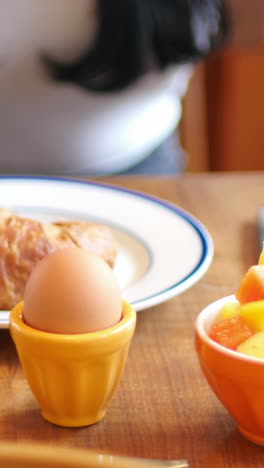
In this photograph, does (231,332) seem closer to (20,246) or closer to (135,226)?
(20,246)

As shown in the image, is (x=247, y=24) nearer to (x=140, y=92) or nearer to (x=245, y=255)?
(x=140, y=92)

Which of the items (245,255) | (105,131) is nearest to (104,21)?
(105,131)

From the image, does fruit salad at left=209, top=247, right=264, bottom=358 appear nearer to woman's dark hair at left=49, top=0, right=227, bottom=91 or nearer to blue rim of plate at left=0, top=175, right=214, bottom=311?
blue rim of plate at left=0, top=175, right=214, bottom=311

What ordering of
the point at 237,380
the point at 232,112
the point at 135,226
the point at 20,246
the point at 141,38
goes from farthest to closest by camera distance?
the point at 232,112
the point at 141,38
the point at 135,226
the point at 20,246
the point at 237,380

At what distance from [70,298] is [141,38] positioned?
0.86 metres

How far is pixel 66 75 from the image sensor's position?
47.7 inches

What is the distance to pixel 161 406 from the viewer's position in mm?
440

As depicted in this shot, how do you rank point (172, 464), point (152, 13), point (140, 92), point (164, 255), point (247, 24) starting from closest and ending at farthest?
1. point (172, 464)
2. point (164, 255)
3. point (152, 13)
4. point (140, 92)
5. point (247, 24)

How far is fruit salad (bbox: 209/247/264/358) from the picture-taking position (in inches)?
14.9

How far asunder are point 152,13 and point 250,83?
1.17 meters

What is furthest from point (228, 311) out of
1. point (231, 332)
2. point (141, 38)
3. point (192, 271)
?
point (141, 38)

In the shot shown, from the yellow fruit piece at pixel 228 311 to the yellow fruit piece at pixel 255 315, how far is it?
2 centimetres

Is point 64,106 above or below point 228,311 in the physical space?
below

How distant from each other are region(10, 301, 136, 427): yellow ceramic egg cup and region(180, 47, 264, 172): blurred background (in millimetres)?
1806
